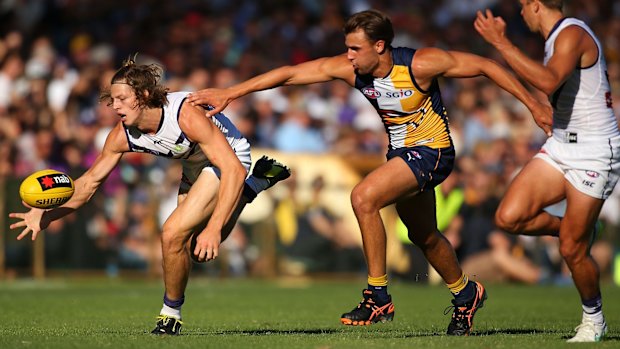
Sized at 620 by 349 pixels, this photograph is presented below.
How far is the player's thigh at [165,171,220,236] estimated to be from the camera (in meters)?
9.03

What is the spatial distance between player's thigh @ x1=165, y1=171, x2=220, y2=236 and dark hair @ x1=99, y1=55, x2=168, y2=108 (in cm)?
71

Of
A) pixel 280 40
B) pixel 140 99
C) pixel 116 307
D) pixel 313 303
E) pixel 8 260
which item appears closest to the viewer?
pixel 140 99

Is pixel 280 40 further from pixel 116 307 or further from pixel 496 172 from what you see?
pixel 116 307

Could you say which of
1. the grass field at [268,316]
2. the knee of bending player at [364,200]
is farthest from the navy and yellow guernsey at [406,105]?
the grass field at [268,316]

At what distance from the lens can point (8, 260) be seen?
19.0 metres

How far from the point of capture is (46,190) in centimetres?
937

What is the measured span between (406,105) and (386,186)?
73cm

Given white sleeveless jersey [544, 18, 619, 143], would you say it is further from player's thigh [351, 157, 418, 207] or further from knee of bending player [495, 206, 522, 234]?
player's thigh [351, 157, 418, 207]

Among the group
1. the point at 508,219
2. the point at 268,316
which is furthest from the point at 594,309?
the point at 268,316

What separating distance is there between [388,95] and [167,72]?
13043 mm

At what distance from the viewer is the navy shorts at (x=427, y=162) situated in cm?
927

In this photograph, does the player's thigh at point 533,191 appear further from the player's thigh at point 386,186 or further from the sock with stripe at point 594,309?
the player's thigh at point 386,186

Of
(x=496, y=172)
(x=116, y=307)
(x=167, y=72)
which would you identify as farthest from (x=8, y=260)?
(x=496, y=172)

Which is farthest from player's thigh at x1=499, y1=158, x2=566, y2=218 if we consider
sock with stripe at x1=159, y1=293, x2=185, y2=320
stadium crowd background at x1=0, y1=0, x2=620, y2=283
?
stadium crowd background at x1=0, y1=0, x2=620, y2=283
